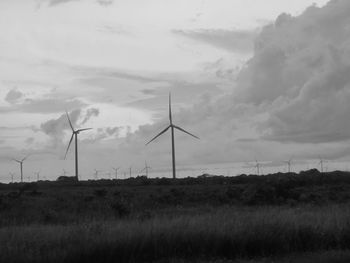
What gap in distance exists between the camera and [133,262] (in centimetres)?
1608

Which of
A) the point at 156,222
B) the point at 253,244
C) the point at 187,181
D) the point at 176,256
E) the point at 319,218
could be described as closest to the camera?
the point at 176,256

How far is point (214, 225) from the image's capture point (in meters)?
18.6

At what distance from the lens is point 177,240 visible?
1731 centimetres

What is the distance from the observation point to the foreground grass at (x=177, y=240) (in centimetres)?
1617

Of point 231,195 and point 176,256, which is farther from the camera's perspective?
point 231,195

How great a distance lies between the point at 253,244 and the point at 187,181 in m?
70.8

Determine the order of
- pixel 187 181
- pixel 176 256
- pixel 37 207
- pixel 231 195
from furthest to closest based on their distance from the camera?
pixel 187 181
pixel 231 195
pixel 37 207
pixel 176 256

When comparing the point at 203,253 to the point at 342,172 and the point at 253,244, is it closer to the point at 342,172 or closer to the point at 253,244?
the point at 253,244

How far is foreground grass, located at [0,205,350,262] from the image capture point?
1617 centimetres

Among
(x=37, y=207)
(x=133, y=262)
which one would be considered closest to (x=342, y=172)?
(x=37, y=207)

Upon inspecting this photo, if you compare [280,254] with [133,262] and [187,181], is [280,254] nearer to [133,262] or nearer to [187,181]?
[133,262]

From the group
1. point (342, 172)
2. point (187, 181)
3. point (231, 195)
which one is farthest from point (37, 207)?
point (342, 172)

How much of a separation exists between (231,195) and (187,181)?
1535 inches

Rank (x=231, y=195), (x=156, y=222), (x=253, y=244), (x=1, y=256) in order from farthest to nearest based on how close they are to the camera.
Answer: (x=231, y=195), (x=156, y=222), (x=253, y=244), (x=1, y=256)
